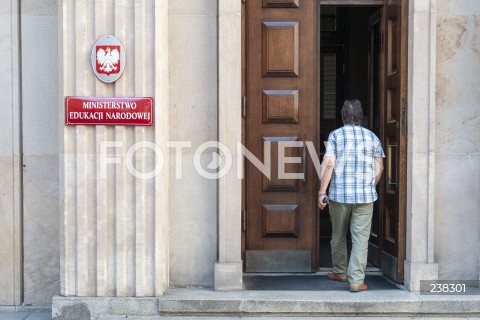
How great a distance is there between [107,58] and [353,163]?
260 cm

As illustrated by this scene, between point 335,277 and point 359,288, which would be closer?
point 359,288

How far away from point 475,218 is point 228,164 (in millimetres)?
2533

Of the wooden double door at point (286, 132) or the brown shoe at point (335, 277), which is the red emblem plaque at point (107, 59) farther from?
the brown shoe at point (335, 277)

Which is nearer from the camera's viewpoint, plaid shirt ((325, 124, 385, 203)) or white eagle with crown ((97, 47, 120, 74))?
white eagle with crown ((97, 47, 120, 74))

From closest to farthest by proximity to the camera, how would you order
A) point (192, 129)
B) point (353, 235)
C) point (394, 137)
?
point (192, 129)
point (353, 235)
point (394, 137)

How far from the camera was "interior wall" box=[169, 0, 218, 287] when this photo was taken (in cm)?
665

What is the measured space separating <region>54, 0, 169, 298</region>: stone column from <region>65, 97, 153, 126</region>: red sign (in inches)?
2.6

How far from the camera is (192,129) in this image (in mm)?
6680

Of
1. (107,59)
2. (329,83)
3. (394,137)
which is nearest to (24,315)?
(107,59)

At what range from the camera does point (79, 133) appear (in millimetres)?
6254

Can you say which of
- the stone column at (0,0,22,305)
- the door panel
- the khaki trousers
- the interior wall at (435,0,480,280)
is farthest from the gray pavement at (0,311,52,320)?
the interior wall at (435,0,480,280)

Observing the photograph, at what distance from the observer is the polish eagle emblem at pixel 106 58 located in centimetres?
623

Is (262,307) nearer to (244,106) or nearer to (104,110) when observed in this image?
(244,106)

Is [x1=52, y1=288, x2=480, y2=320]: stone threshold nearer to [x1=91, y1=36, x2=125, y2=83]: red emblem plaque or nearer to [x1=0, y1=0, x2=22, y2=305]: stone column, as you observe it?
[x1=0, y1=0, x2=22, y2=305]: stone column
